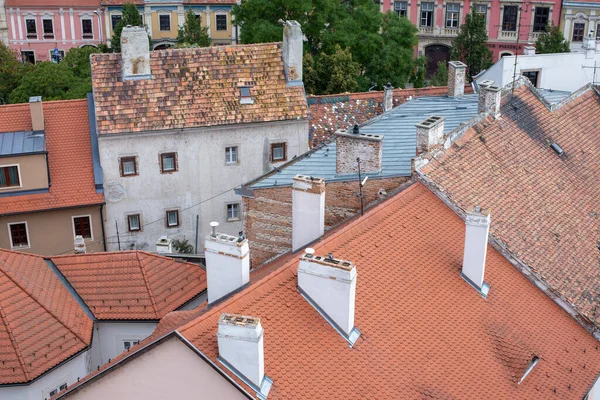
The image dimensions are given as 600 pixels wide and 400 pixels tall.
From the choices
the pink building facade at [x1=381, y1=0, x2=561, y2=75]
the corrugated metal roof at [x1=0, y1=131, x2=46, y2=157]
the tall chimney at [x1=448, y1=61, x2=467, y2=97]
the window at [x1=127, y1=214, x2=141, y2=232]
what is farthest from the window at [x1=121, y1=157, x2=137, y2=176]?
the pink building facade at [x1=381, y1=0, x2=561, y2=75]

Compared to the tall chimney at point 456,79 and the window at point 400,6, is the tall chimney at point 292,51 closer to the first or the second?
the tall chimney at point 456,79

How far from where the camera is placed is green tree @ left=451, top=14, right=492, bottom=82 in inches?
2479

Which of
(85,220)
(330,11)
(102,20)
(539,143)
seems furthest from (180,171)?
(102,20)

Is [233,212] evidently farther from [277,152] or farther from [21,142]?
[21,142]

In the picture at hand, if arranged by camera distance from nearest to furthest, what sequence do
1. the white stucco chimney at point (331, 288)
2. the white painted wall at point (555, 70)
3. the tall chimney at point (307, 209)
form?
the white stucco chimney at point (331, 288), the tall chimney at point (307, 209), the white painted wall at point (555, 70)

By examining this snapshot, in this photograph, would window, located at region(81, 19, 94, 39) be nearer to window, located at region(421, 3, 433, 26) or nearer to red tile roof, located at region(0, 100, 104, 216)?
window, located at region(421, 3, 433, 26)

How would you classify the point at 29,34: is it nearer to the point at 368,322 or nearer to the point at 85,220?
the point at 85,220

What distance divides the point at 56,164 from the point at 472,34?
3575 cm

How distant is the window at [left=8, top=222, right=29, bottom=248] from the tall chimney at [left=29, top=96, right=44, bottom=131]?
14.2ft

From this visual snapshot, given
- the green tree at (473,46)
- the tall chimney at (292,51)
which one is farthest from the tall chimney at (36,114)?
the green tree at (473,46)

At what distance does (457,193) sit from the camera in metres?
25.7

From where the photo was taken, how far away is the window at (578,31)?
70.8 metres

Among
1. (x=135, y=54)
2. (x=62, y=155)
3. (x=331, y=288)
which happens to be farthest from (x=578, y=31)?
(x=331, y=288)

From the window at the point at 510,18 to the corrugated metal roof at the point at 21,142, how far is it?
46425 mm
